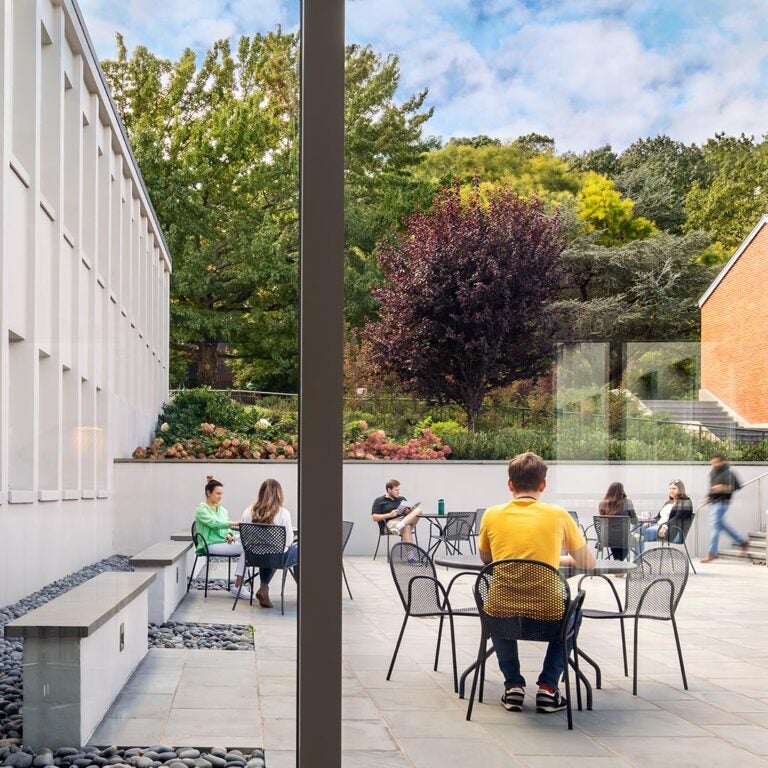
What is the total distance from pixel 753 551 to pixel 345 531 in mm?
1440

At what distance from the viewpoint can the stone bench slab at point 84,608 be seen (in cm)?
326

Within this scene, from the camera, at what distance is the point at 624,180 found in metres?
3.72

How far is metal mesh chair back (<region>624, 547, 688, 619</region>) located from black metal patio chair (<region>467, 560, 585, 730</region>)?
0.20m

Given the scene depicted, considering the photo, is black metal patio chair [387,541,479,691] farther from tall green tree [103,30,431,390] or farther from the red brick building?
the red brick building

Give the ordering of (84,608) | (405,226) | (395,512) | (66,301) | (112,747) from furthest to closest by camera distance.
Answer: (405,226) → (395,512) → (66,301) → (84,608) → (112,747)

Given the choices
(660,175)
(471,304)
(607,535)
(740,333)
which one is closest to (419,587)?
(607,535)

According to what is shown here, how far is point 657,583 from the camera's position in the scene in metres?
3.52

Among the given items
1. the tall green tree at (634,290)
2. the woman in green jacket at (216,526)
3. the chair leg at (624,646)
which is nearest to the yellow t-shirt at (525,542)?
the chair leg at (624,646)

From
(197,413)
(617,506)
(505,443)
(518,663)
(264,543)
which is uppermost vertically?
(197,413)

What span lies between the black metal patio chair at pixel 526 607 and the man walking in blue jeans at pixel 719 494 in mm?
517

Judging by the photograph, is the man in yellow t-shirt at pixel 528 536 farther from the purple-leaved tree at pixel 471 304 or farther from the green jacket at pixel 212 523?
the green jacket at pixel 212 523

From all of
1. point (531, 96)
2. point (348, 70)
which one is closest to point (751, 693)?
point (531, 96)

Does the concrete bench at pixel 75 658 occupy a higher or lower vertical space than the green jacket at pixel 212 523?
lower

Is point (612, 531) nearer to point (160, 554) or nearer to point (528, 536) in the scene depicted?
point (528, 536)
